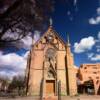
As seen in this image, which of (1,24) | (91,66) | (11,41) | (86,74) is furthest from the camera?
(91,66)

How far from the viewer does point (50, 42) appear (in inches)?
1455

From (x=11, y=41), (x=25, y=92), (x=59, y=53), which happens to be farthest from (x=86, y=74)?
(x=11, y=41)

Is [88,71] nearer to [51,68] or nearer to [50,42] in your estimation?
[50,42]

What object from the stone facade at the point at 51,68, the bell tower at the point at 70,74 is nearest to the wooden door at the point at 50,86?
the stone facade at the point at 51,68

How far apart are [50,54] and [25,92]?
9303 mm

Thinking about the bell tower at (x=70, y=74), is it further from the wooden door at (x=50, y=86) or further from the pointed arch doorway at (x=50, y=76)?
the wooden door at (x=50, y=86)

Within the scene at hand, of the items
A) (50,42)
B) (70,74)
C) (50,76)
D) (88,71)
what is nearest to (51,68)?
(50,76)

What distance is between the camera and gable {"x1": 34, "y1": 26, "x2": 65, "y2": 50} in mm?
36656

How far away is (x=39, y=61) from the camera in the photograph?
35156 mm

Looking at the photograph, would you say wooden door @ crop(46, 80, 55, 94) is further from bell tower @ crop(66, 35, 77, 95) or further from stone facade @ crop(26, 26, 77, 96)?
bell tower @ crop(66, 35, 77, 95)

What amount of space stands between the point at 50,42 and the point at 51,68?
5853 millimetres

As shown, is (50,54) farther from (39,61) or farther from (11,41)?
(11,41)

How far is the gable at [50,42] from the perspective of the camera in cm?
3666

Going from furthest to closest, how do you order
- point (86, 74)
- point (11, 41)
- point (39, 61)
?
point (86, 74), point (39, 61), point (11, 41)
